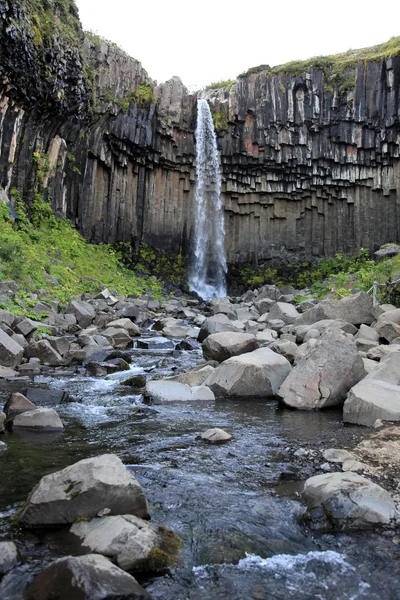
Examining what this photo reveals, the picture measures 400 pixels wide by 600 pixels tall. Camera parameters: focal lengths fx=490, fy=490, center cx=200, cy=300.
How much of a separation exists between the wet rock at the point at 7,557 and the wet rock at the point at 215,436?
2.50 metres

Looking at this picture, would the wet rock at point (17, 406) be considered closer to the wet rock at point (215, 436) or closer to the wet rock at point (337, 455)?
the wet rock at point (215, 436)

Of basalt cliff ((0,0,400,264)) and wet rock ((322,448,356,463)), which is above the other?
basalt cliff ((0,0,400,264))

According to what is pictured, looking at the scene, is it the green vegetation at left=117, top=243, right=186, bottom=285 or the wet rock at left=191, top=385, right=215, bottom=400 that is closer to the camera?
the wet rock at left=191, top=385, right=215, bottom=400

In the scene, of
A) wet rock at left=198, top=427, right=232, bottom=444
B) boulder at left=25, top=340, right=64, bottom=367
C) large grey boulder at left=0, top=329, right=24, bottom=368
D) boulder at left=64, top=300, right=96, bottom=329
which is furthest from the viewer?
boulder at left=64, top=300, right=96, bottom=329

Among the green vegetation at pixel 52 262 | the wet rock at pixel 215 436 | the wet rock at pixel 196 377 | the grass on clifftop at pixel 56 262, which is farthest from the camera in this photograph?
the grass on clifftop at pixel 56 262

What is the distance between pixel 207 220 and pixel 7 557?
27.6 m

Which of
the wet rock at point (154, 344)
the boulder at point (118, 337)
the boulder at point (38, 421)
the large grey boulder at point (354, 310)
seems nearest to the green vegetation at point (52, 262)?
the boulder at point (118, 337)

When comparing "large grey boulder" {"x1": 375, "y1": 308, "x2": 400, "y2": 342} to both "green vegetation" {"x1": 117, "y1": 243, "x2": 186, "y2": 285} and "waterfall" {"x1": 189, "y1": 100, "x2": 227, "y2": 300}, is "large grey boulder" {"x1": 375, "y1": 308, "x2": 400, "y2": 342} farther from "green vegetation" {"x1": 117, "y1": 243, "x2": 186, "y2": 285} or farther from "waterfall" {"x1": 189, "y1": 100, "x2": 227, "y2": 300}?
"waterfall" {"x1": 189, "y1": 100, "x2": 227, "y2": 300}

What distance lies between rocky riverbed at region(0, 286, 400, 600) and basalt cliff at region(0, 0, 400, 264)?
1772cm

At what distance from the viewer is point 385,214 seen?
28.0m

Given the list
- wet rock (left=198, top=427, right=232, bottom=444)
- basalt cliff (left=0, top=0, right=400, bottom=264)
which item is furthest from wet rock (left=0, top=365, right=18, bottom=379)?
basalt cliff (left=0, top=0, right=400, bottom=264)

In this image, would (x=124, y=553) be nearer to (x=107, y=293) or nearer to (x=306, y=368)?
(x=306, y=368)

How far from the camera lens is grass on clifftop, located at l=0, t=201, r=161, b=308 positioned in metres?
14.3

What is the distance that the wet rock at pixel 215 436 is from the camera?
192 inches
